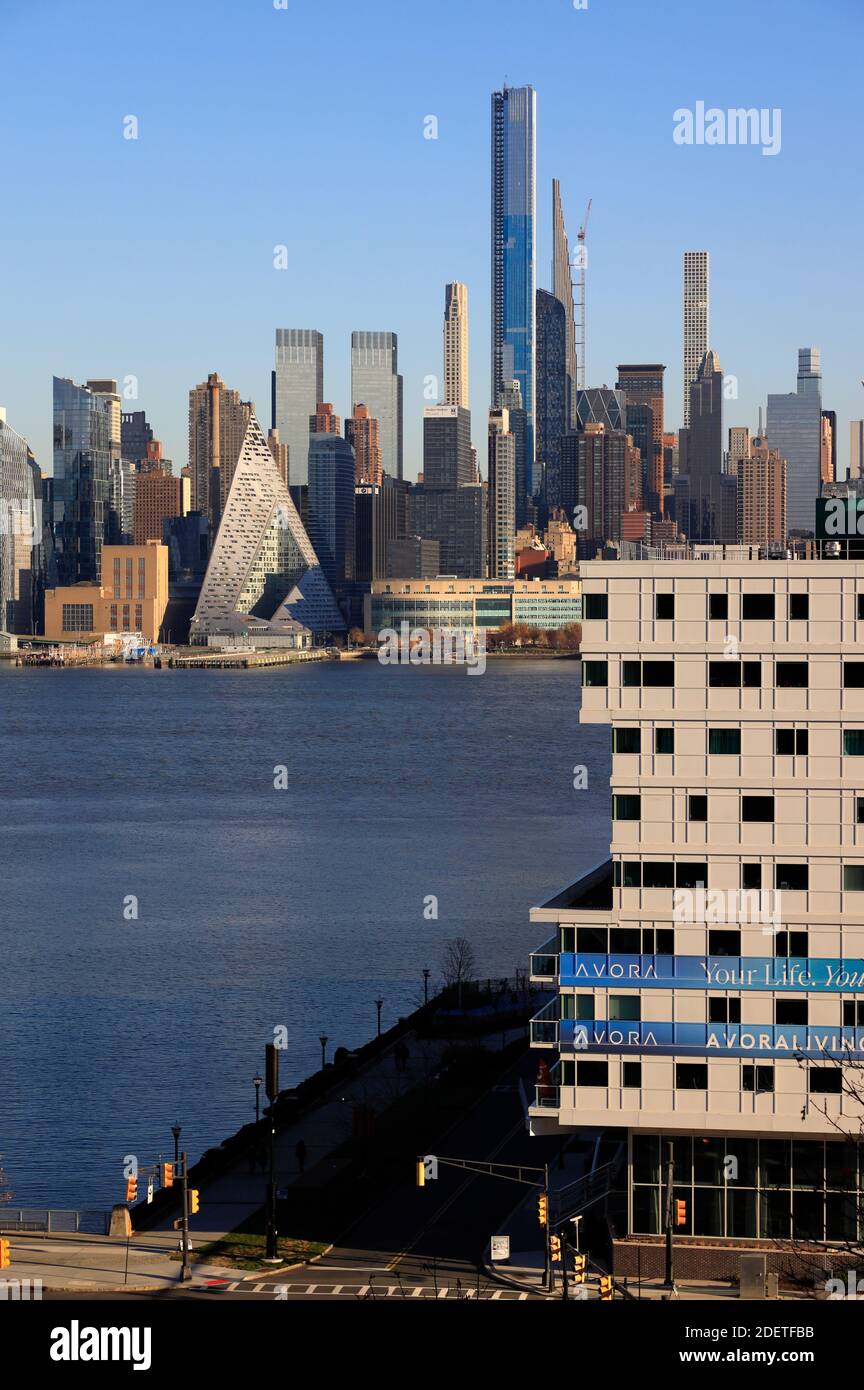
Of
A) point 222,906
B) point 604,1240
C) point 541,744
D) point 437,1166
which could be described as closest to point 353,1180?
point 437,1166

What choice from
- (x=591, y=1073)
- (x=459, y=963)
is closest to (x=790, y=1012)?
(x=591, y=1073)

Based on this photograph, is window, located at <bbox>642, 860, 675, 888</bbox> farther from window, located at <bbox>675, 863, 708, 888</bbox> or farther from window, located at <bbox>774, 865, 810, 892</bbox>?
window, located at <bbox>774, 865, 810, 892</bbox>

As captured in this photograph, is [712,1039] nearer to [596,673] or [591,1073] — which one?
[591,1073]

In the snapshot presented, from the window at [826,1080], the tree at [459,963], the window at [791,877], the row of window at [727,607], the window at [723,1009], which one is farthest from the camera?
the tree at [459,963]

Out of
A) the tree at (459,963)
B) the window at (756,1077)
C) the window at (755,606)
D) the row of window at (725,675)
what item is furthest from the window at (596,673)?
the tree at (459,963)

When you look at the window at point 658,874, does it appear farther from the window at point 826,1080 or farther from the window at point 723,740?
the window at point 826,1080

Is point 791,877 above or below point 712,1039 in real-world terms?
above
